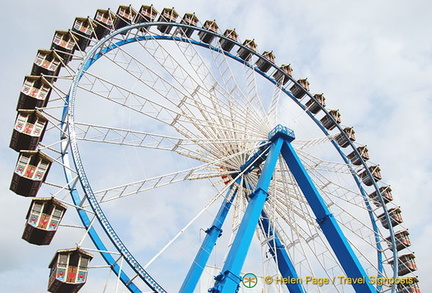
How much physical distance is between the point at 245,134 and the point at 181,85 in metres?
3.76

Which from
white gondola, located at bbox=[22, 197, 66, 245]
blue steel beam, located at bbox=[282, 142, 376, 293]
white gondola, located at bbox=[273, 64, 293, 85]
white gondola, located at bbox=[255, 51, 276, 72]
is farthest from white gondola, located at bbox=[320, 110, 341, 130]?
white gondola, located at bbox=[22, 197, 66, 245]

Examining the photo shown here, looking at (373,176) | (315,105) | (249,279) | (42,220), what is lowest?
(42,220)

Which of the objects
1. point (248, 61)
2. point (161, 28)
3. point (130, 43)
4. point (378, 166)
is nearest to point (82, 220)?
point (130, 43)

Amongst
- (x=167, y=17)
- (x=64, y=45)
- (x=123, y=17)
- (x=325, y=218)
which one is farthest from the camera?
(x=167, y=17)

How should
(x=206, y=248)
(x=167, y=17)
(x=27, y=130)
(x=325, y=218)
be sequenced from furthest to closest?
(x=167, y=17) → (x=206, y=248) → (x=325, y=218) → (x=27, y=130)

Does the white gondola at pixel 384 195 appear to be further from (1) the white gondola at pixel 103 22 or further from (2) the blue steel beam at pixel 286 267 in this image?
(1) the white gondola at pixel 103 22

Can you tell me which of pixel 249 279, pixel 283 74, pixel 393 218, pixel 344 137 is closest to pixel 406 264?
pixel 393 218

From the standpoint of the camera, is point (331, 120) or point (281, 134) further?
point (331, 120)

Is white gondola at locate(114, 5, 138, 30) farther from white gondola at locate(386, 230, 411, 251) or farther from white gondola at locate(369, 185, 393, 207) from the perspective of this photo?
white gondola at locate(386, 230, 411, 251)

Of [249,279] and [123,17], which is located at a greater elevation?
[123,17]

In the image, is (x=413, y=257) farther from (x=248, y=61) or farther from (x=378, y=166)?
(x=248, y=61)

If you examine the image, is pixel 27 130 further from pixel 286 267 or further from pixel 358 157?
pixel 358 157

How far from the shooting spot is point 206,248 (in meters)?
15.0

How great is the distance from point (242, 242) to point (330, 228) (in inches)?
169
